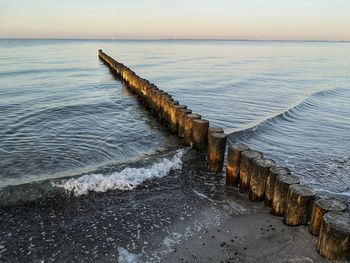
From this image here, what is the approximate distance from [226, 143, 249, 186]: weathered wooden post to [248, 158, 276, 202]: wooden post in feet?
1.75

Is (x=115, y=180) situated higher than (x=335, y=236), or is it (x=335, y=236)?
(x=335, y=236)

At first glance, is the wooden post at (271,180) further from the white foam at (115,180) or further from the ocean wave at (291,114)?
the ocean wave at (291,114)

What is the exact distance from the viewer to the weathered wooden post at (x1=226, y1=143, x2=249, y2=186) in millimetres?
7086

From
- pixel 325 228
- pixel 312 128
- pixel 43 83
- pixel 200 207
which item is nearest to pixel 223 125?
pixel 312 128

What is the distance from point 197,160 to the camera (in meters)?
8.91

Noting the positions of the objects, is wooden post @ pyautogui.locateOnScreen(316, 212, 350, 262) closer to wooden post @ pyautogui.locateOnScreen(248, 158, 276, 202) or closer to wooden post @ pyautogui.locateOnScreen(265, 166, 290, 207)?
wooden post @ pyautogui.locateOnScreen(265, 166, 290, 207)

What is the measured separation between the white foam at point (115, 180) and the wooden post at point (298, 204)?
3272mm

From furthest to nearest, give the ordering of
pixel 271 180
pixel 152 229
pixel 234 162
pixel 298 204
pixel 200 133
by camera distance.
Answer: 1. pixel 200 133
2. pixel 234 162
3. pixel 271 180
4. pixel 152 229
5. pixel 298 204

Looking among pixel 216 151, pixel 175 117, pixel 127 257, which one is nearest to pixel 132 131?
pixel 175 117

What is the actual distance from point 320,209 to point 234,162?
229 centimetres

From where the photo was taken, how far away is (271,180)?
6242mm

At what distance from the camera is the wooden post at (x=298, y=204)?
5555mm

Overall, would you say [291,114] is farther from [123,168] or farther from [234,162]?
[123,168]

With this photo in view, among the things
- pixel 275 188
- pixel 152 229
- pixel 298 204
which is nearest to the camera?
pixel 298 204
